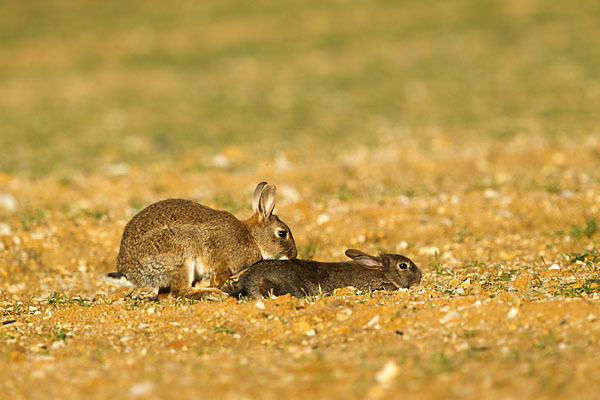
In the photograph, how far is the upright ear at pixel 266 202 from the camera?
7062 mm

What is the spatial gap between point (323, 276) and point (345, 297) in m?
0.73

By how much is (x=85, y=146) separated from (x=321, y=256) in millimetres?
8691

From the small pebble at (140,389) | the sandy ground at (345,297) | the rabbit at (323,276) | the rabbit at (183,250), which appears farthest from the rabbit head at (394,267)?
the small pebble at (140,389)

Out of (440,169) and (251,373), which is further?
(440,169)

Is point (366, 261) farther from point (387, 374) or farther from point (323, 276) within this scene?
point (387, 374)

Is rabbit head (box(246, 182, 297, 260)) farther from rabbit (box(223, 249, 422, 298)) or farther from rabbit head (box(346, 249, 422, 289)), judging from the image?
rabbit head (box(346, 249, 422, 289))

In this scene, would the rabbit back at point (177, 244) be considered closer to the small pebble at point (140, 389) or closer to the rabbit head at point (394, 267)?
the rabbit head at point (394, 267)

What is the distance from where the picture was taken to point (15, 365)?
4594mm

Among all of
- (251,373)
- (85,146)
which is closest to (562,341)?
(251,373)

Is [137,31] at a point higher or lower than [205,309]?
higher

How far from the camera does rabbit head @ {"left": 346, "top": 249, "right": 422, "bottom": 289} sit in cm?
691

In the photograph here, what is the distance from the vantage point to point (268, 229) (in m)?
7.09

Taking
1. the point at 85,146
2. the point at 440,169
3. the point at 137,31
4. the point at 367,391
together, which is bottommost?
the point at 367,391

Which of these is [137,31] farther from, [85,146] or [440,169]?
[440,169]
